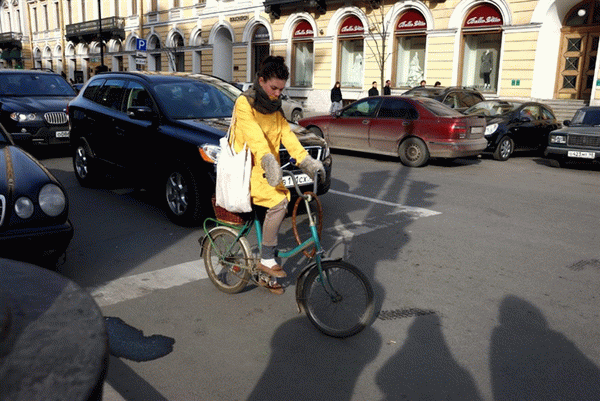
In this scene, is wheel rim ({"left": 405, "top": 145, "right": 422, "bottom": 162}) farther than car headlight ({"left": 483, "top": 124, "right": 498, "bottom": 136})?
No

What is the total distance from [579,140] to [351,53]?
54.8ft

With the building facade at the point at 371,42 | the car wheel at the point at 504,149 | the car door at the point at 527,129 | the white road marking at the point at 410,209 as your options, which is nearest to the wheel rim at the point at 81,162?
the white road marking at the point at 410,209

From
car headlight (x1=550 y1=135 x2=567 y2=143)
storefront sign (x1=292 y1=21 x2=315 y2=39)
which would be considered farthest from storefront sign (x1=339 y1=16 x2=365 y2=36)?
car headlight (x1=550 y1=135 x2=567 y2=143)

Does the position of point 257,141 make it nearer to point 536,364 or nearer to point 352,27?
point 536,364

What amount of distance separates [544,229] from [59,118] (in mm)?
9073

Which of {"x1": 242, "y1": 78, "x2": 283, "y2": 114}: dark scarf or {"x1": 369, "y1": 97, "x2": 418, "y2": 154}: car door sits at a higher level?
{"x1": 242, "y1": 78, "x2": 283, "y2": 114}: dark scarf

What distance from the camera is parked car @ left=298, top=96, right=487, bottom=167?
11258 mm

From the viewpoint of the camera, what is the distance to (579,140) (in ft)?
39.2

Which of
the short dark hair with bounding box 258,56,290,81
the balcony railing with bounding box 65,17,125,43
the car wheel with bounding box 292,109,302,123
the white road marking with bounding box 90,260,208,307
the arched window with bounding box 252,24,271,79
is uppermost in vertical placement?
the balcony railing with bounding box 65,17,125,43

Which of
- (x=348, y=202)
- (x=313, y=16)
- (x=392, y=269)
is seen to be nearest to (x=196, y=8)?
(x=313, y=16)

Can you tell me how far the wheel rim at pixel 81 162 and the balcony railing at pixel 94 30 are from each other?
36.3 m

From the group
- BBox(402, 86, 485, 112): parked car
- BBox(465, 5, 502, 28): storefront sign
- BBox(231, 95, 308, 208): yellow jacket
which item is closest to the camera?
BBox(231, 95, 308, 208): yellow jacket

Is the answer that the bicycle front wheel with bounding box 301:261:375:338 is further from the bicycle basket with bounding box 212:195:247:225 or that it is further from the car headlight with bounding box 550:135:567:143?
the car headlight with bounding box 550:135:567:143

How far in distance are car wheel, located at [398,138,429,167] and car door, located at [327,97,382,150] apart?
A: 39.6 inches
